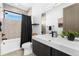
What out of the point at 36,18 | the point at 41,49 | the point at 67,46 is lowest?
the point at 41,49

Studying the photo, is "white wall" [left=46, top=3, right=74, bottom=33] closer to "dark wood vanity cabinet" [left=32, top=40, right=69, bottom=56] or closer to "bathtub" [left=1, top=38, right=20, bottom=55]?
"dark wood vanity cabinet" [left=32, top=40, right=69, bottom=56]

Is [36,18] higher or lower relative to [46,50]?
higher

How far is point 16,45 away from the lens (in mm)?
2428

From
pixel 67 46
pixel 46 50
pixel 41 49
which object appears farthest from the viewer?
pixel 41 49

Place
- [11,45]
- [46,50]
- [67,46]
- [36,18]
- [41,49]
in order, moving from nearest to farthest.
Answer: [67,46], [46,50], [41,49], [36,18], [11,45]

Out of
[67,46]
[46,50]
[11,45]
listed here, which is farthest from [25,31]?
[67,46]

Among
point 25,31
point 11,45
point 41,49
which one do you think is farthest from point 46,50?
point 11,45

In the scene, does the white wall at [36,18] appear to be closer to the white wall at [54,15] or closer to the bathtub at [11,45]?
the white wall at [54,15]

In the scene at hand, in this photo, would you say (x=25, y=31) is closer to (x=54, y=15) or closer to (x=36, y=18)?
(x=36, y=18)

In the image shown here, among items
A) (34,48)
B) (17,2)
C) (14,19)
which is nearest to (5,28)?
(14,19)

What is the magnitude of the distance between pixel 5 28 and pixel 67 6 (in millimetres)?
1423

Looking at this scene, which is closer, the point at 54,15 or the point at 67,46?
the point at 67,46

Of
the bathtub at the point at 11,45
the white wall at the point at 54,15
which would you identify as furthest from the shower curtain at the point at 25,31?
the white wall at the point at 54,15

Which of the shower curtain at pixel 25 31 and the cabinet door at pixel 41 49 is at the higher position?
the shower curtain at pixel 25 31
